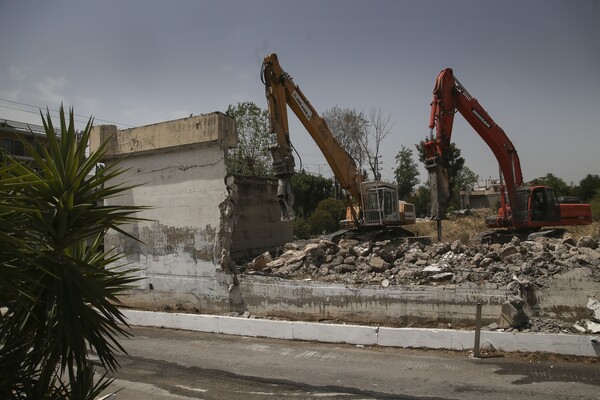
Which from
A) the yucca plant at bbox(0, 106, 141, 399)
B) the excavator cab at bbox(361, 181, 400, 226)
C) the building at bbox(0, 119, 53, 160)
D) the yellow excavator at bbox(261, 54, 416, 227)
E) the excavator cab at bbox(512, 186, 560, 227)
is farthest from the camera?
the excavator cab at bbox(361, 181, 400, 226)

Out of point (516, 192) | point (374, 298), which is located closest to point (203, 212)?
point (374, 298)

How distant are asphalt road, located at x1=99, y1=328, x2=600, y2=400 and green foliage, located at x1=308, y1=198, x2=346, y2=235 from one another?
2334 centimetres

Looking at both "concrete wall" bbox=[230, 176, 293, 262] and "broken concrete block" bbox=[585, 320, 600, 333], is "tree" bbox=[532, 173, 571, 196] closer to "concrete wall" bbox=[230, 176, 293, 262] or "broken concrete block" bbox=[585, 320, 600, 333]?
"concrete wall" bbox=[230, 176, 293, 262]

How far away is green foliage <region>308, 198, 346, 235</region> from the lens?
32.4 meters

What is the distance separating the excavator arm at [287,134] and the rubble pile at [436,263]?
1632 millimetres

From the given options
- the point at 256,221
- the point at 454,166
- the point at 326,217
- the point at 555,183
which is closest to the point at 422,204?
the point at 454,166

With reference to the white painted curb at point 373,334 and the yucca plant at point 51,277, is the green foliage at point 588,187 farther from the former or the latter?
the yucca plant at point 51,277

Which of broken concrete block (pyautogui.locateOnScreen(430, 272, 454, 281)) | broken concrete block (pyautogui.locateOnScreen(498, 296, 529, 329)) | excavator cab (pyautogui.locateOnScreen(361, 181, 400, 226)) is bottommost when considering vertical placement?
broken concrete block (pyautogui.locateOnScreen(498, 296, 529, 329))

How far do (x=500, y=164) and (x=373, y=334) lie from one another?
441 inches

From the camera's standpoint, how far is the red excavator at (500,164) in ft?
49.9

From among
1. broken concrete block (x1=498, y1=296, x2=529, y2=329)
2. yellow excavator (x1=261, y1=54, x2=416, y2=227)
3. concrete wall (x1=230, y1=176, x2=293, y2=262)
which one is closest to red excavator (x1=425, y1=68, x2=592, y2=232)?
yellow excavator (x1=261, y1=54, x2=416, y2=227)

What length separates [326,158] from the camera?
16.5 metres

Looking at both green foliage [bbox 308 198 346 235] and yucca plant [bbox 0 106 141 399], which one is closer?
yucca plant [bbox 0 106 141 399]

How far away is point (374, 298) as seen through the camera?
966cm
